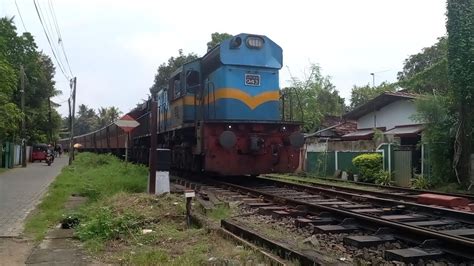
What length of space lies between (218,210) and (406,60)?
49592 mm

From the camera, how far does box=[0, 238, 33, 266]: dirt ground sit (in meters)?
5.93

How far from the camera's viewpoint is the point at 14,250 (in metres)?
6.55

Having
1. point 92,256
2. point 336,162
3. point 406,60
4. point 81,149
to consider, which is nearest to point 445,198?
point 92,256

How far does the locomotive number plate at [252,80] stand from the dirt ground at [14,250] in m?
8.26

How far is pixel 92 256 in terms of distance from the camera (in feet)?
20.4

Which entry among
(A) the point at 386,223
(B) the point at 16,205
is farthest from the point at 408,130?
(B) the point at 16,205

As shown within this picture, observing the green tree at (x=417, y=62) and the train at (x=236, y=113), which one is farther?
the green tree at (x=417, y=62)

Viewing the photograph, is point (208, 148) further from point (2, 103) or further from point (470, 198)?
point (2, 103)

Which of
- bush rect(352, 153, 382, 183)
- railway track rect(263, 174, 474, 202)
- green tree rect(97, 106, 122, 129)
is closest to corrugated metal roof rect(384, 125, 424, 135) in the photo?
bush rect(352, 153, 382, 183)

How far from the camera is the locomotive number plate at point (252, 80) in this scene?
46.0 feet

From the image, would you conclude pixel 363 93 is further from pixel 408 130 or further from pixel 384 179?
pixel 384 179

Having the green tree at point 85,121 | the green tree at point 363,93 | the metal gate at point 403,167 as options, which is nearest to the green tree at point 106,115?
the green tree at point 85,121

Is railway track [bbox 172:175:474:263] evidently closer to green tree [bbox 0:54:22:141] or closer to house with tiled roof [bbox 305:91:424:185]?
house with tiled roof [bbox 305:91:424:185]

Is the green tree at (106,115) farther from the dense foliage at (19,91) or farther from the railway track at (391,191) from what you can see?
the railway track at (391,191)
